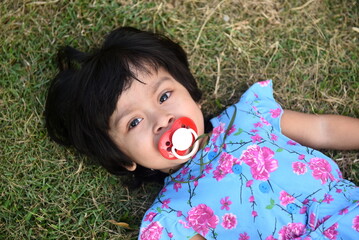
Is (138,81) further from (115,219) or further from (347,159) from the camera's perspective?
(347,159)

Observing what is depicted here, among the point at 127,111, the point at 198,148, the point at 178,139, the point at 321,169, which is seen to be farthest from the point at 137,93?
the point at 321,169

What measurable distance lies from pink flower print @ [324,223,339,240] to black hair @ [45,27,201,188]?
0.92 meters

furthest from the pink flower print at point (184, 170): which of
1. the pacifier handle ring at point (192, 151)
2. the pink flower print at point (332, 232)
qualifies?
the pink flower print at point (332, 232)

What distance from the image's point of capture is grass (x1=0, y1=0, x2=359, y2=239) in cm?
238

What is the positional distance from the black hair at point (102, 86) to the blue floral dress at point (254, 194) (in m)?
0.33

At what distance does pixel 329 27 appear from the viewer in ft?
8.40

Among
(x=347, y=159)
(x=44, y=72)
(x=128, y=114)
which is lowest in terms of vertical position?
(x=347, y=159)

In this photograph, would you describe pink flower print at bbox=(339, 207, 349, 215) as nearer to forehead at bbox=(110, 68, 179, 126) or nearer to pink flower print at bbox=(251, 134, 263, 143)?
pink flower print at bbox=(251, 134, 263, 143)

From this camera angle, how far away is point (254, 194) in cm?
194

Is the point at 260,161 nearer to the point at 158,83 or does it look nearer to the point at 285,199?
the point at 285,199

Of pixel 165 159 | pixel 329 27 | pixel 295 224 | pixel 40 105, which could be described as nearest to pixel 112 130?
pixel 165 159

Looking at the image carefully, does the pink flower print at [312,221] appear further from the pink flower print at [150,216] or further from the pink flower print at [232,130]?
the pink flower print at [150,216]

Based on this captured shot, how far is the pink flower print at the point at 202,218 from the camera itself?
199cm

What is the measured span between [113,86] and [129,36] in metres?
0.36
